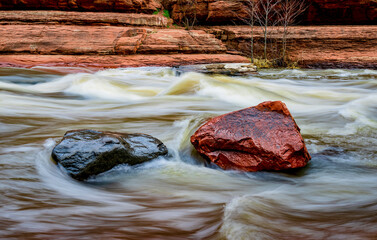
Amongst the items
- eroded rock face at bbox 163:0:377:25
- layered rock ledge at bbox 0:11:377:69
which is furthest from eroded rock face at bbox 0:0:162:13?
eroded rock face at bbox 163:0:377:25

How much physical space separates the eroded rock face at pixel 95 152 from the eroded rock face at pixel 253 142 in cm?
61

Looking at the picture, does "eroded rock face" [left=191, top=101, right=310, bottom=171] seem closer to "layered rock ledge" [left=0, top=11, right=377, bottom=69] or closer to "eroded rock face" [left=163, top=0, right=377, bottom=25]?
"layered rock ledge" [left=0, top=11, right=377, bottom=69]

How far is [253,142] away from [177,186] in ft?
2.51

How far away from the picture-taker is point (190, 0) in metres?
17.2

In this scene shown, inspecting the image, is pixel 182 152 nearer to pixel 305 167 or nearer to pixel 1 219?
pixel 305 167

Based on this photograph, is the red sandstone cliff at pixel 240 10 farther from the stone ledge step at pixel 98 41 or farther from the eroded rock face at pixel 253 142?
the eroded rock face at pixel 253 142

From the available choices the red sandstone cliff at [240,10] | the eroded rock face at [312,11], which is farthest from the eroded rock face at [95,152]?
the eroded rock face at [312,11]

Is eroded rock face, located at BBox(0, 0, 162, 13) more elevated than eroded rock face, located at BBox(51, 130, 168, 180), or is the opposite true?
eroded rock face, located at BBox(0, 0, 162, 13)

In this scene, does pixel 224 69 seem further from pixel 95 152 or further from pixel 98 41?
pixel 95 152

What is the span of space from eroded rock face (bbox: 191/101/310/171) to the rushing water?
0.10 m

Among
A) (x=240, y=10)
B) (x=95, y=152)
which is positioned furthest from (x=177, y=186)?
(x=240, y=10)

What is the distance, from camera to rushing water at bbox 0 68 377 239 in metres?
1.38

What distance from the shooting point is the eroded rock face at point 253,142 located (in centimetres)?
A: 250

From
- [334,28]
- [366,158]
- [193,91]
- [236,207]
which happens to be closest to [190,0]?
[334,28]
